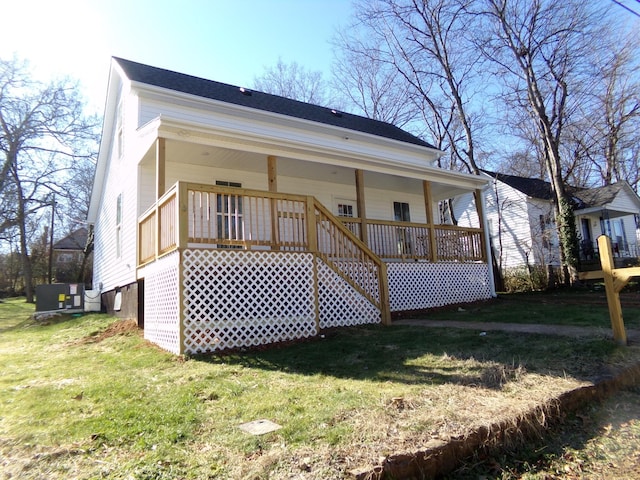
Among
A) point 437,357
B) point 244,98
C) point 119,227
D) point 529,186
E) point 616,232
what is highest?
point 244,98

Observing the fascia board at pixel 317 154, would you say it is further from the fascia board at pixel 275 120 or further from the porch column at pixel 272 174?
the fascia board at pixel 275 120

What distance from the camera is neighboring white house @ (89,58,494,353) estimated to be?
6391mm

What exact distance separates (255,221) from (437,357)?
659 centimetres

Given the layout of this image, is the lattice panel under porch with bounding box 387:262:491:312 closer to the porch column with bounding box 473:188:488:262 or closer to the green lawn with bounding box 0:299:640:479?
the porch column with bounding box 473:188:488:262

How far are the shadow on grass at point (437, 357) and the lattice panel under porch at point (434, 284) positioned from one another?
3251 millimetres

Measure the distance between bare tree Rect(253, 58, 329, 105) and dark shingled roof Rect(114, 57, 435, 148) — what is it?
11.6 m

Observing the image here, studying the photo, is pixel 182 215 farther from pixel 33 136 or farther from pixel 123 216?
pixel 33 136

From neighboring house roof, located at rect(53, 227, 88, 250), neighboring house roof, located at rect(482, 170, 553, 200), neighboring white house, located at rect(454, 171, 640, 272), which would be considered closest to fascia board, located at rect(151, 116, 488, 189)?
neighboring white house, located at rect(454, 171, 640, 272)

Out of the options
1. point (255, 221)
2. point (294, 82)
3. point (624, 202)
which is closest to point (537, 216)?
point (624, 202)

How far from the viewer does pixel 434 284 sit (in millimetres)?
10734

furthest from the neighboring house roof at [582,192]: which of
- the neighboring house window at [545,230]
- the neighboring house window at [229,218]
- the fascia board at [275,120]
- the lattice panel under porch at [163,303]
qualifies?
the lattice panel under porch at [163,303]

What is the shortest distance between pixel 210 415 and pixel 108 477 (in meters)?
1.06

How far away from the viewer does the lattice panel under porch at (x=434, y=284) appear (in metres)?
9.93

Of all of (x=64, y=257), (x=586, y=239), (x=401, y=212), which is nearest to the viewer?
(x=401, y=212)
